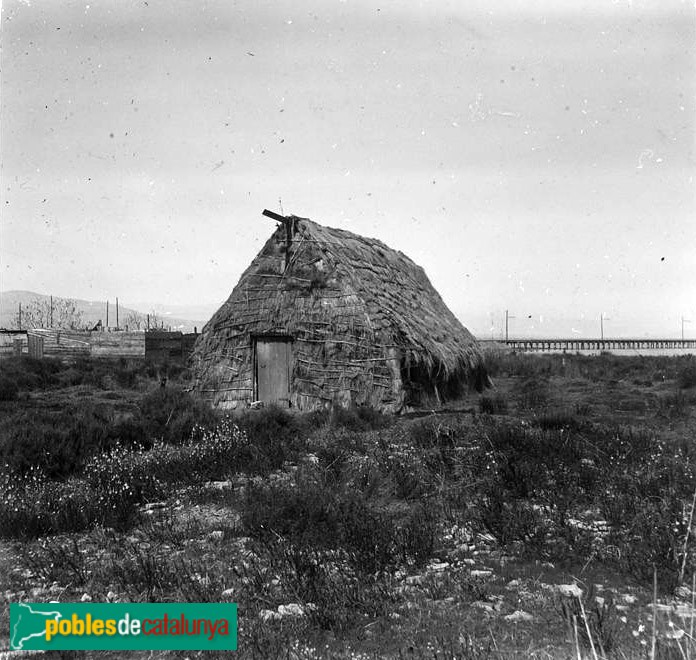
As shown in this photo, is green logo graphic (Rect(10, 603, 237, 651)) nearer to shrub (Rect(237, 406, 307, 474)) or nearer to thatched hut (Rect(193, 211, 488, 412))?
shrub (Rect(237, 406, 307, 474))

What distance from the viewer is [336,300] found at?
570 inches

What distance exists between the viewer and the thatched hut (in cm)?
1388

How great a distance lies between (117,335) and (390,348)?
58.4 feet

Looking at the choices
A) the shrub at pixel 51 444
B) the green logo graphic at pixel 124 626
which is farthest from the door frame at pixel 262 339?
the green logo graphic at pixel 124 626

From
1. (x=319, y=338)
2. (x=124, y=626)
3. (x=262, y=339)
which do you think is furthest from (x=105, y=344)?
(x=124, y=626)

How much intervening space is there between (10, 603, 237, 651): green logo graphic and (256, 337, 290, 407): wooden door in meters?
11.3

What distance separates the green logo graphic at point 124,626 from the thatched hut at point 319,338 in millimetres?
9893

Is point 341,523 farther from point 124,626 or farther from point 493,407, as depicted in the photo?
point 493,407

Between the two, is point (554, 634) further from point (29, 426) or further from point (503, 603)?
point (29, 426)

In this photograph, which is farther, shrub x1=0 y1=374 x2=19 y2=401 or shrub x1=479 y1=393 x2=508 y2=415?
shrub x1=0 y1=374 x2=19 y2=401

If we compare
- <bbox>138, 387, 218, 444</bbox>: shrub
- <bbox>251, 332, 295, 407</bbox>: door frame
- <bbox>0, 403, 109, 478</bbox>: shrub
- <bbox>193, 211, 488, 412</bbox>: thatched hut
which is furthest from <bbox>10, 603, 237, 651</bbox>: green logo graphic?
<bbox>251, 332, 295, 407</bbox>: door frame

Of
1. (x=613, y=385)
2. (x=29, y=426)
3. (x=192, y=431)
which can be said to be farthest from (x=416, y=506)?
(x=613, y=385)

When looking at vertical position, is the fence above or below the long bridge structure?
below

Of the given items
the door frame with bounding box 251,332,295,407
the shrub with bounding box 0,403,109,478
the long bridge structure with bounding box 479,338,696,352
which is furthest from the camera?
the long bridge structure with bounding box 479,338,696,352
